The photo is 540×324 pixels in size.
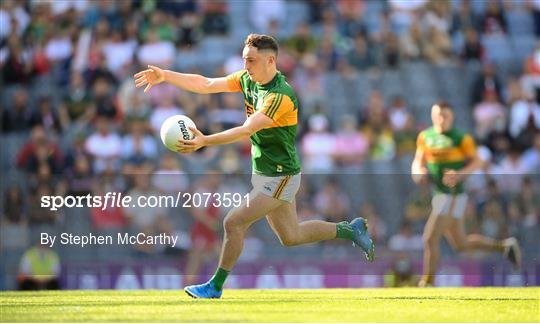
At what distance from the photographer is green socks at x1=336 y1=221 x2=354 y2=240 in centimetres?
1299

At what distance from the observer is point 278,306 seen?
11820 mm

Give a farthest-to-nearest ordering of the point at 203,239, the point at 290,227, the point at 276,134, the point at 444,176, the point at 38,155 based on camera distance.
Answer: the point at 38,155 < the point at 203,239 < the point at 444,176 < the point at 290,227 < the point at 276,134

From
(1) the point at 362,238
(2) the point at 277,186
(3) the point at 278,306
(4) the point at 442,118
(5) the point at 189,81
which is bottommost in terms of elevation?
(3) the point at 278,306

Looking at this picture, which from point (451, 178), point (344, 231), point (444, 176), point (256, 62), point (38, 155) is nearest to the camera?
point (256, 62)

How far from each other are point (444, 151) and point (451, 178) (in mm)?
437

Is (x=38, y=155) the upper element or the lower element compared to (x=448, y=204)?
upper

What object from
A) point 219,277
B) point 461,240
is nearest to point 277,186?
point 219,277

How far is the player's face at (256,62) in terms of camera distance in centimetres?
1197

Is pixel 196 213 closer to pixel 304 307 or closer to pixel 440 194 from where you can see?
pixel 440 194

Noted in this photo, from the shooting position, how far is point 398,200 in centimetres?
1875

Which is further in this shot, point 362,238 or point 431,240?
point 431,240

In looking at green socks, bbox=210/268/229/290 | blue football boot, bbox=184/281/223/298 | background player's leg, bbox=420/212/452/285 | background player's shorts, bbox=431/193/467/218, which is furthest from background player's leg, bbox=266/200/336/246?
background player's shorts, bbox=431/193/467/218

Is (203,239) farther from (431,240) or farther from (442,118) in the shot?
(442,118)

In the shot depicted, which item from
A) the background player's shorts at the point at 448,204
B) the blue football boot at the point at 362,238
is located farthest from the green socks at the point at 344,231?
the background player's shorts at the point at 448,204
